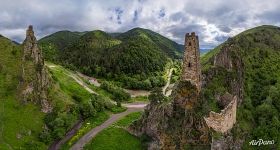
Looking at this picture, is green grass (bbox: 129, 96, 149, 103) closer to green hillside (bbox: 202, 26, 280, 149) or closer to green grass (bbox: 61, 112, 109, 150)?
green grass (bbox: 61, 112, 109, 150)

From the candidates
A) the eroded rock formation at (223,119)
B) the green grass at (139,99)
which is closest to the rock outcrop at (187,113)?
the eroded rock formation at (223,119)

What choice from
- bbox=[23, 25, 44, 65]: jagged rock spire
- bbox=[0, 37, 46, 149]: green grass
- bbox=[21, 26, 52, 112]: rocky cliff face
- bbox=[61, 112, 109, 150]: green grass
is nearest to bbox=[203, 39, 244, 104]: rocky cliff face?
bbox=[61, 112, 109, 150]: green grass

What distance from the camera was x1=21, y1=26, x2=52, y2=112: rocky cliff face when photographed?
105 m

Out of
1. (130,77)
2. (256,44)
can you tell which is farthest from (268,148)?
(130,77)

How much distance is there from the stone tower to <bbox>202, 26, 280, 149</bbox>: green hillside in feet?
15.2

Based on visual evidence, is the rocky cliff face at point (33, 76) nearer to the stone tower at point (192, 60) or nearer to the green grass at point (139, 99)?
the green grass at point (139, 99)

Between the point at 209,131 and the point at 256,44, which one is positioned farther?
the point at 256,44

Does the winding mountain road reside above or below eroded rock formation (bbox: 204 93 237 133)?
below

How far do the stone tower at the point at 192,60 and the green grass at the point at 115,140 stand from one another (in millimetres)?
24317

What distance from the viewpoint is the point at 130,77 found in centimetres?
19425

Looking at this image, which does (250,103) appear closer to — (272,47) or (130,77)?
(272,47)

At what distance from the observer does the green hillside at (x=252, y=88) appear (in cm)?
8288

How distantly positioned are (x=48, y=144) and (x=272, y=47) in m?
83.6

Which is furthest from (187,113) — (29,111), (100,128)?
(29,111)
